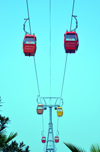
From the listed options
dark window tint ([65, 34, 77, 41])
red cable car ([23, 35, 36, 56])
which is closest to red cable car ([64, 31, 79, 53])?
dark window tint ([65, 34, 77, 41])

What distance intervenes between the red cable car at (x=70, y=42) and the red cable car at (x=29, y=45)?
1.47 meters

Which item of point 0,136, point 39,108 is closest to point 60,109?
point 39,108

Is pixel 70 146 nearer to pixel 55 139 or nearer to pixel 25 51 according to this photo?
pixel 25 51

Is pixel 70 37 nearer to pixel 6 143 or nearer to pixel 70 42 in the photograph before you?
pixel 70 42

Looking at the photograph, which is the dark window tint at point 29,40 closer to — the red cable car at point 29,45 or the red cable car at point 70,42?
the red cable car at point 29,45

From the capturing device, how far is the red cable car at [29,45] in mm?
13828

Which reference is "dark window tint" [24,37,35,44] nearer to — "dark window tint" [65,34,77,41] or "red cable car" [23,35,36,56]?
"red cable car" [23,35,36,56]

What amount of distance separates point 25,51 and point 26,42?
558 mm

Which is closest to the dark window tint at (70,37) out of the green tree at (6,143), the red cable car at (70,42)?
the red cable car at (70,42)

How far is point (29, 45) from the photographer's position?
13961 mm

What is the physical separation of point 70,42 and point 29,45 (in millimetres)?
1875

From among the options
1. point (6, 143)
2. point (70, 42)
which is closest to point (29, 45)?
point (70, 42)

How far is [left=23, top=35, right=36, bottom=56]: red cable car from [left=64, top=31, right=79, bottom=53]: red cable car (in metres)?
1.47

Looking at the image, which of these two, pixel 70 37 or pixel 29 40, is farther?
pixel 29 40
